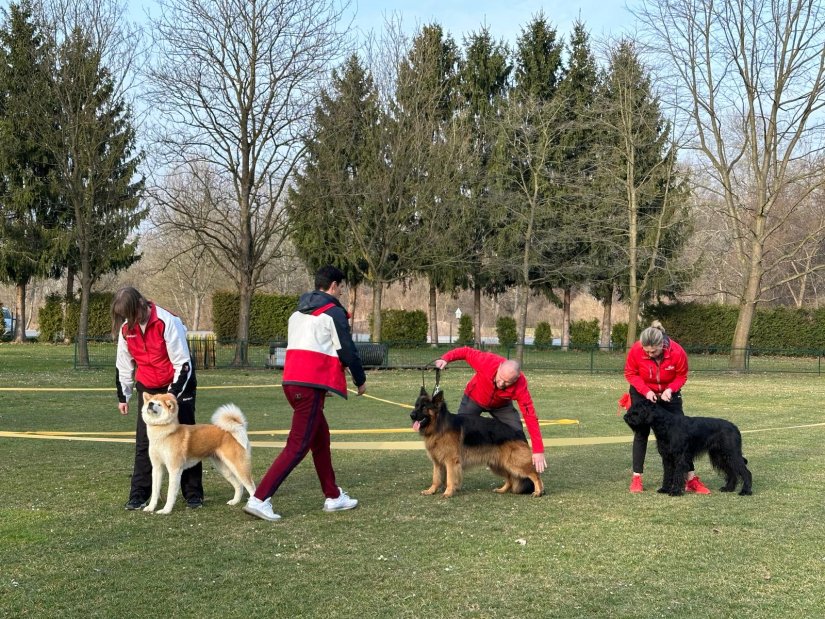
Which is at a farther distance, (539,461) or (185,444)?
(539,461)

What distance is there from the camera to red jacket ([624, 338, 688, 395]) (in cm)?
742

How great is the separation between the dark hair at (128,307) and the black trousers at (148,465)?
0.61 meters

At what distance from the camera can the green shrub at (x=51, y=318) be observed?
1491 inches

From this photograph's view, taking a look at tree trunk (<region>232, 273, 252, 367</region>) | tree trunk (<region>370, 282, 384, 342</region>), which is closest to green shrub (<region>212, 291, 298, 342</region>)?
tree trunk (<region>370, 282, 384, 342</region>)

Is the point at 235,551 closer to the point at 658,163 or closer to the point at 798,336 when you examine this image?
the point at 658,163

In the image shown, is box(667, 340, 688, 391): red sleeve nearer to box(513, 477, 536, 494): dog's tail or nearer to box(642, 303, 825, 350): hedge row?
box(513, 477, 536, 494): dog's tail

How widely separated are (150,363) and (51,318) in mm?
35080

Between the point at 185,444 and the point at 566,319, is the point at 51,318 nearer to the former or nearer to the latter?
the point at 566,319

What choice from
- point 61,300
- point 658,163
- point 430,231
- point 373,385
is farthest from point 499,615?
point 61,300

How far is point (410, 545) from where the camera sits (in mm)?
5422

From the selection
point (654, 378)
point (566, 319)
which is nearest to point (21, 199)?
point (566, 319)

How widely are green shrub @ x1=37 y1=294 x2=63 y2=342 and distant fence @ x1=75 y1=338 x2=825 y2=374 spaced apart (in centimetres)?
1474

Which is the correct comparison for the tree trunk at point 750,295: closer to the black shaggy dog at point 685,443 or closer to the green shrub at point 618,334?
the green shrub at point 618,334

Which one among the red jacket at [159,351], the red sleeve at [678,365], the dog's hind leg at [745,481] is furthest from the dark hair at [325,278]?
the dog's hind leg at [745,481]
